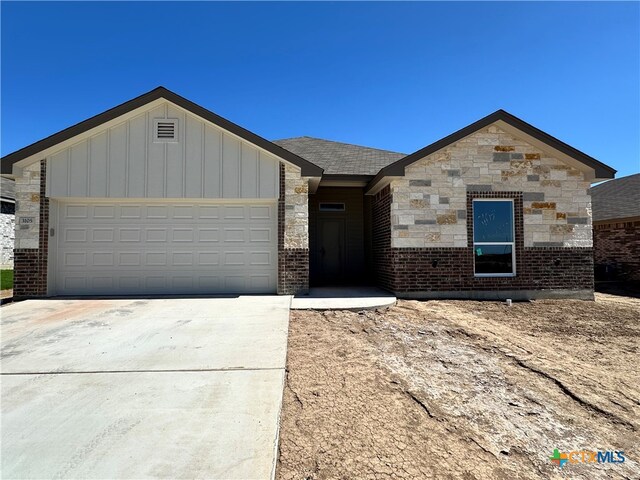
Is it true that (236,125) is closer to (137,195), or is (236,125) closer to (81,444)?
(137,195)

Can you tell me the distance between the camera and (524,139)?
925cm

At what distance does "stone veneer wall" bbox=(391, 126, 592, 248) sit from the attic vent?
5.42 meters

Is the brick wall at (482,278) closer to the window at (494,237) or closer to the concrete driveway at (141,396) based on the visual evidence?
the window at (494,237)

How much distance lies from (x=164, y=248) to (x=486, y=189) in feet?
26.4

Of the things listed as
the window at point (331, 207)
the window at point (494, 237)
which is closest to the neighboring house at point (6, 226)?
the window at point (331, 207)

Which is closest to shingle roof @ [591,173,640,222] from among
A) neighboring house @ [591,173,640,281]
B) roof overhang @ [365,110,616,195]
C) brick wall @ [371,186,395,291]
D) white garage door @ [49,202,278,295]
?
neighboring house @ [591,173,640,281]

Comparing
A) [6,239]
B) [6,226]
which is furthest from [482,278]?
[6,226]

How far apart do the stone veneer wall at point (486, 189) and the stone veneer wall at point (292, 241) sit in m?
2.24

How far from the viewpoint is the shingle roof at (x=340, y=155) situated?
35.0 ft

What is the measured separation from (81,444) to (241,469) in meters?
1.24

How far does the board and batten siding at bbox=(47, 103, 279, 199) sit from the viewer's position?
344 inches

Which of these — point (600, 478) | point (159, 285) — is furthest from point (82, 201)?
point (600, 478)

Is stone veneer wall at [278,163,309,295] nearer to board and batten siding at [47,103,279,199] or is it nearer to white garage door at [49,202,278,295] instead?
white garage door at [49,202,278,295]

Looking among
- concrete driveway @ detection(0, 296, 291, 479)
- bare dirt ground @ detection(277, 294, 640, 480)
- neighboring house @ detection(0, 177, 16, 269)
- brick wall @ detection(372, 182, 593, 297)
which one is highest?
neighboring house @ detection(0, 177, 16, 269)
